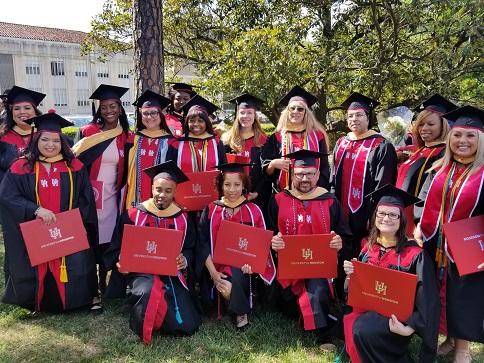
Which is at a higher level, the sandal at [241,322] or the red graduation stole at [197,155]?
the red graduation stole at [197,155]

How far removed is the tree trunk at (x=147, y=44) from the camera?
5684mm

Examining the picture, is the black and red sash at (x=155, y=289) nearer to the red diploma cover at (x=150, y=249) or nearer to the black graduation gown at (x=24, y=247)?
the red diploma cover at (x=150, y=249)

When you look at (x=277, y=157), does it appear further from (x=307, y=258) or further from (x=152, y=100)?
(x=152, y=100)

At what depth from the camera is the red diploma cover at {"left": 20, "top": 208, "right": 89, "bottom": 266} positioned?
3832 millimetres

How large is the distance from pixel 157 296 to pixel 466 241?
8.36ft

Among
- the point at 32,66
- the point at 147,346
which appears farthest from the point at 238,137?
the point at 32,66

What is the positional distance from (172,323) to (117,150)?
1.93 meters

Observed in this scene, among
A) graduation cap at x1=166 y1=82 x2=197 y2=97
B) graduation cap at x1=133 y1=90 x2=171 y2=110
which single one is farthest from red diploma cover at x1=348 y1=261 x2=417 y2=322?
graduation cap at x1=166 y1=82 x2=197 y2=97

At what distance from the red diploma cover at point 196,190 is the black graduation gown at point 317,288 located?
672 millimetres

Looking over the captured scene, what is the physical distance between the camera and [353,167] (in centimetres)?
438

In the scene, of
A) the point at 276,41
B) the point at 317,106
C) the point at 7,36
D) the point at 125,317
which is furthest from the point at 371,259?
the point at 7,36

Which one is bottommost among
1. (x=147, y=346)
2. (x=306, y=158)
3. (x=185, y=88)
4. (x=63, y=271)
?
(x=147, y=346)

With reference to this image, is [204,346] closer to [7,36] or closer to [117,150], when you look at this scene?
[117,150]

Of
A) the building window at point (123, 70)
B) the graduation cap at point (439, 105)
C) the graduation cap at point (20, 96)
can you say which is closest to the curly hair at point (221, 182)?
the graduation cap at point (439, 105)
